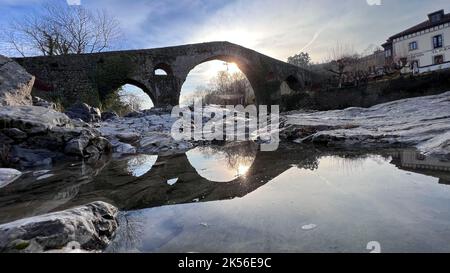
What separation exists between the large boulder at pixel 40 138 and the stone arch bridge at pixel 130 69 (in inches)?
394

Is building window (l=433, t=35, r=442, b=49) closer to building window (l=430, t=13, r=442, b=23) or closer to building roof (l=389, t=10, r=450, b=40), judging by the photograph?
building roof (l=389, t=10, r=450, b=40)

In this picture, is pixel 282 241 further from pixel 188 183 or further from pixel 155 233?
pixel 188 183

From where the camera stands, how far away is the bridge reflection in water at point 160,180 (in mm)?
2342

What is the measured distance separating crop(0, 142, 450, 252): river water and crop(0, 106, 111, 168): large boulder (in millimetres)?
1257

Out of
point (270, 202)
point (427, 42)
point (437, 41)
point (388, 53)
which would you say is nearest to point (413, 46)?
point (427, 42)

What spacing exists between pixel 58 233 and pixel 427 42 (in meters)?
38.1

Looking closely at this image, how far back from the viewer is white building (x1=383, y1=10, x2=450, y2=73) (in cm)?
2944

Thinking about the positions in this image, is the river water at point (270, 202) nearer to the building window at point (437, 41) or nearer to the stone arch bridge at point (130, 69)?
the stone arch bridge at point (130, 69)

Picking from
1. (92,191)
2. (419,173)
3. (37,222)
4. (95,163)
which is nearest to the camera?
(37,222)

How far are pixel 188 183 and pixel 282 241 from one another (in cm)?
163

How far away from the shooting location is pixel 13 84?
22.5 ft

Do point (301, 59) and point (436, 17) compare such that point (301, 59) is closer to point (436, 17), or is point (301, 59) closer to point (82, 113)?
point (436, 17)
